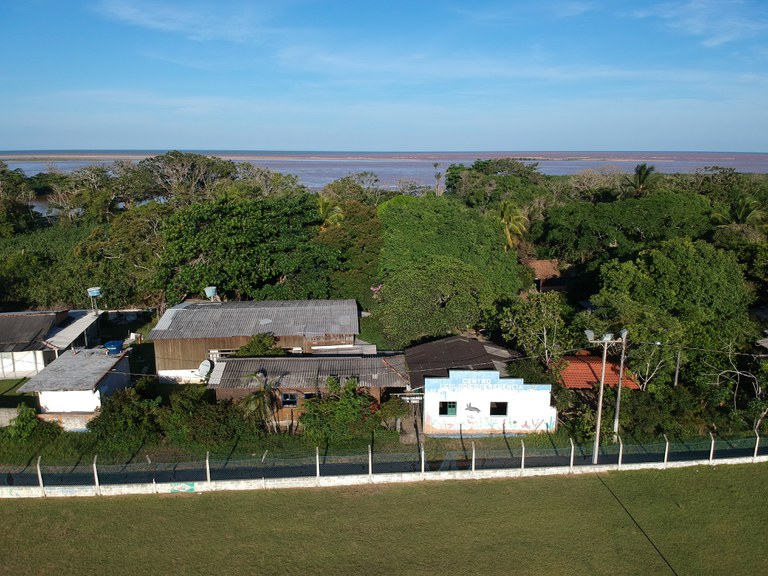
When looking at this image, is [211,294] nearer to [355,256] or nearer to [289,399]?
[355,256]

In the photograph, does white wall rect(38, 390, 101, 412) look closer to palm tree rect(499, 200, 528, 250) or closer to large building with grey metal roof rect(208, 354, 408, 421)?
large building with grey metal roof rect(208, 354, 408, 421)

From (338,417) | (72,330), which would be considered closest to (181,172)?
(72,330)

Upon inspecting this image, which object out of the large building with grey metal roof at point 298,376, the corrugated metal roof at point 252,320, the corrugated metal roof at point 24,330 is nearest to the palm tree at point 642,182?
the corrugated metal roof at point 252,320

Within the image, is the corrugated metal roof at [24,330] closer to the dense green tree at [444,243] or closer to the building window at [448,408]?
the dense green tree at [444,243]

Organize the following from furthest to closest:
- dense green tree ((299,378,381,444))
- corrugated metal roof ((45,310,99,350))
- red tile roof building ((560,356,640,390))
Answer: corrugated metal roof ((45,310,99,350)), red tile roof building ((560,356,640,390)), dense green tree ((299,378,381,444))

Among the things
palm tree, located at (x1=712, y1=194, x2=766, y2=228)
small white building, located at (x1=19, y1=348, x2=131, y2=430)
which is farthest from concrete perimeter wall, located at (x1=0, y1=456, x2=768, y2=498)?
palm tree, located at (x1=712, y1=194, x2=766, y2=228)
